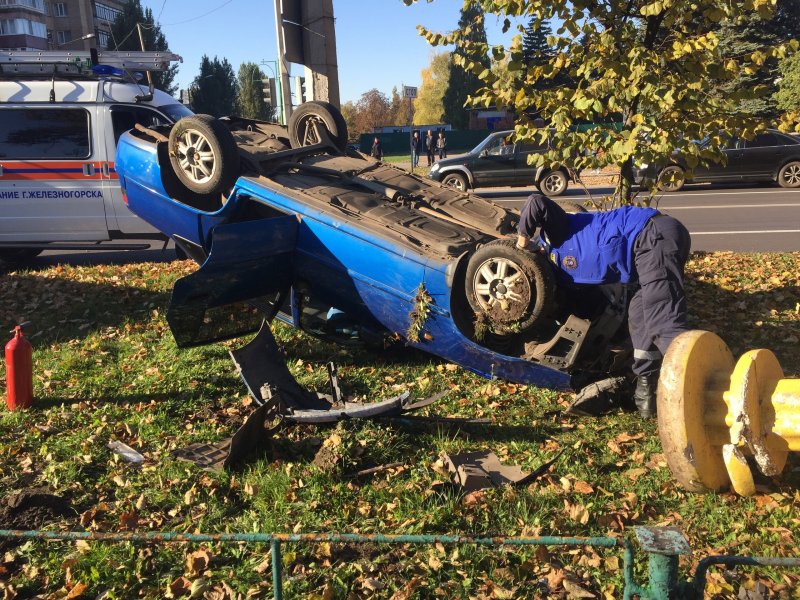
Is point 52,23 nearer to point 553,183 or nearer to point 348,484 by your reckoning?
point 553,183

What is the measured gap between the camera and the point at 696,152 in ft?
19.6

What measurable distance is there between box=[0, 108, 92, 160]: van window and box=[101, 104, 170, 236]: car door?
28 cm

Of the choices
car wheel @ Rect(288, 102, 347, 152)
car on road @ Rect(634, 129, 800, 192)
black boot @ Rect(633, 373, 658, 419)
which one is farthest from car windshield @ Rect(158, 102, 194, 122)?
car on road @ Rect(634, 129, 800, 192)

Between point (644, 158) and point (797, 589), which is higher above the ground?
point (644, 158)

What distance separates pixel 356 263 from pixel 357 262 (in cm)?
1

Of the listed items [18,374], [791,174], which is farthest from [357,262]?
[791,174]

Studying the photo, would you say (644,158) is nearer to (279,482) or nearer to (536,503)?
(536,503)

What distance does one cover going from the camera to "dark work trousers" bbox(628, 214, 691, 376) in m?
4.30

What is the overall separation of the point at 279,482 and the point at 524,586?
4.88 ft

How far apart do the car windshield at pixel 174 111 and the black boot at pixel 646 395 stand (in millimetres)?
7202

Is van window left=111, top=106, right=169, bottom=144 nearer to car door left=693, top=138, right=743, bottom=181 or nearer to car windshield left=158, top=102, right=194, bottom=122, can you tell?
car windshield left=158, top=102, right=194, bottom=122

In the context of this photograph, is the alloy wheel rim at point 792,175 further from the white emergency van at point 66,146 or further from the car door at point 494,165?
the white emergency van at point 66,146

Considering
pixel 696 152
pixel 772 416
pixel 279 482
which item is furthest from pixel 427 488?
pixel 696 152

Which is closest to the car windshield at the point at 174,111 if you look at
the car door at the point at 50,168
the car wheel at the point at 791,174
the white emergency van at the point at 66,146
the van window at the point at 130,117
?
the white emergency van at the point at 66,146
